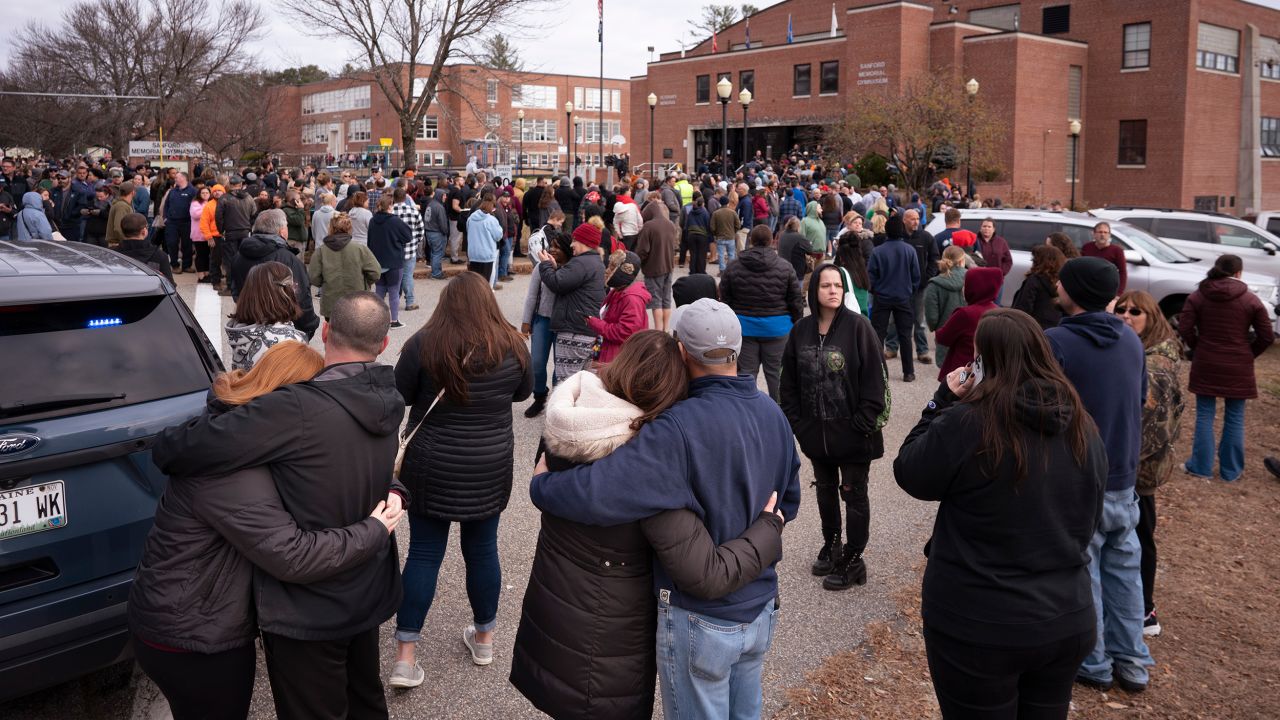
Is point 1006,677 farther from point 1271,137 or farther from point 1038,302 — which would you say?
point 1271,137

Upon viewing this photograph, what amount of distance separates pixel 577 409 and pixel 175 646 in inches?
58.5

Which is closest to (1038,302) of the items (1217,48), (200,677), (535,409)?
(535,409)

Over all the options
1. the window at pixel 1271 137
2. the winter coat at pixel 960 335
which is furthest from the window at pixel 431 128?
the winter coat at pixel 960 335

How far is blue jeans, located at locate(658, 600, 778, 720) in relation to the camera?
118 inches

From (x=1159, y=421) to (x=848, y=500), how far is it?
174 centimetres

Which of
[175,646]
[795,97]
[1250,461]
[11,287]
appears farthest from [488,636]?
[795,97]

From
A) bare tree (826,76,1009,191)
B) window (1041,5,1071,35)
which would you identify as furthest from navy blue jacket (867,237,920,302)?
window (1041,5,1071,35)

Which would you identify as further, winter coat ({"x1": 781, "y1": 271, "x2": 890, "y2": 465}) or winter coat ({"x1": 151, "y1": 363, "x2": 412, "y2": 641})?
winter coat ({"x1": 781, "y1": 271, "x2": 890, "y2": 465})

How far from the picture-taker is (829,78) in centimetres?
5275

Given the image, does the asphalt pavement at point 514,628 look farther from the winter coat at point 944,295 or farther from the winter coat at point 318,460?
the winter coat at point 944,295

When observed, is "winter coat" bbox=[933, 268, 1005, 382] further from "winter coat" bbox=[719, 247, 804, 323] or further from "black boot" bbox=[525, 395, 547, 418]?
"black boot" bbox=[525, 395, 547, 418]

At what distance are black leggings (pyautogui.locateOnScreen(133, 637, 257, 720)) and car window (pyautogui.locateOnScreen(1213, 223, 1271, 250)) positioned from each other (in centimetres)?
1867

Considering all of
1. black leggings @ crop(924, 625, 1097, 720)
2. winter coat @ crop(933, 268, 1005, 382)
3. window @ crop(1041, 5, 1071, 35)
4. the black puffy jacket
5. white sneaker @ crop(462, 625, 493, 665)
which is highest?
window @ crop(1041, 5, 1071, 35)

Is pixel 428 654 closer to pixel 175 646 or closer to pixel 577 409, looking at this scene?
pixel 175 646
